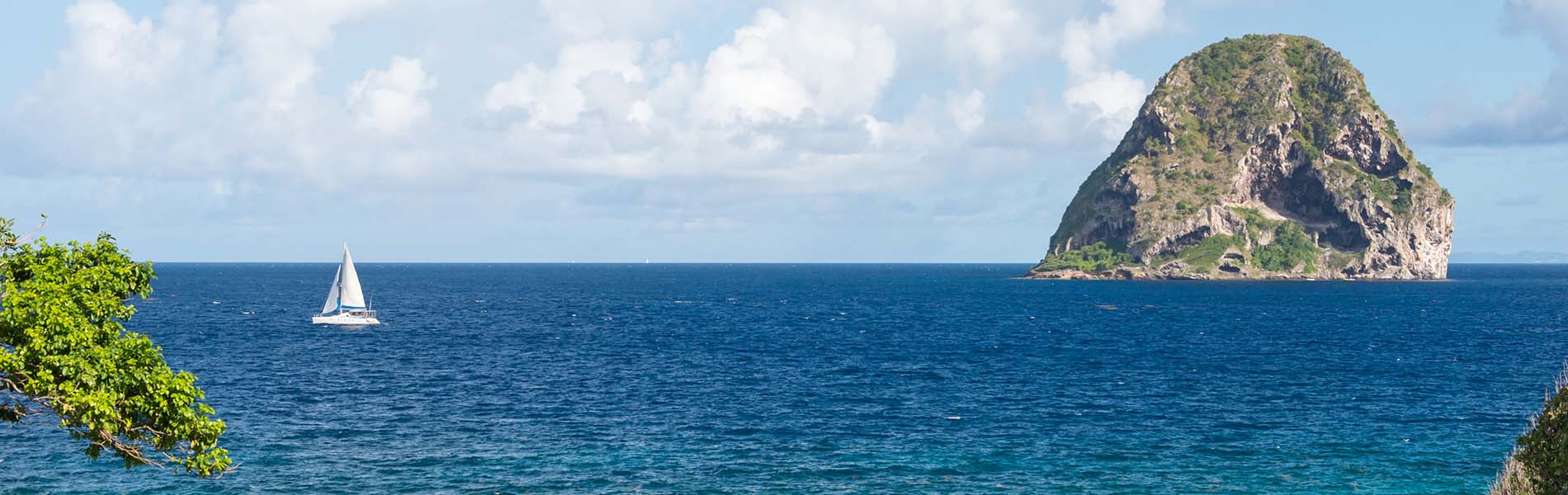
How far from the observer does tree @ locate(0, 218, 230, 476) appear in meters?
24.6

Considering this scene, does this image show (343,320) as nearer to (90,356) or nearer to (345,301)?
(345,301)

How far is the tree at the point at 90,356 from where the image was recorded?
969 inches

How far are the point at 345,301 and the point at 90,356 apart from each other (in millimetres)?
120496

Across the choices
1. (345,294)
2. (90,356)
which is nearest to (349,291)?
(345,294)

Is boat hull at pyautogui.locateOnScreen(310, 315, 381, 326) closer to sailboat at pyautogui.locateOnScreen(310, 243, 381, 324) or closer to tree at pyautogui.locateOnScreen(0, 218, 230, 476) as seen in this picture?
sailboat at pyautogui.locateOnScreen(310, 243, 381, 324)

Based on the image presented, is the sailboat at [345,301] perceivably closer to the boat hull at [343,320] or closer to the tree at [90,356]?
the boat hull at [343,320]

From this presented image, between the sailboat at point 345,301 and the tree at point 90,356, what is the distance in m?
114

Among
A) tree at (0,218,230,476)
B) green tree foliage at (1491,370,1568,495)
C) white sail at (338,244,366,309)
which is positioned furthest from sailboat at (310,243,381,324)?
green tree foliage at (1491,370,1568,495)

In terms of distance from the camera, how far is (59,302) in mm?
24875

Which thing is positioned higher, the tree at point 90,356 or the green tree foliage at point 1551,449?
the tree at point 90,356

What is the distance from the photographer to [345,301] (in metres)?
139

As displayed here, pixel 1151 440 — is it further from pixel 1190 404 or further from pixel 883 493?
pixel 883 493

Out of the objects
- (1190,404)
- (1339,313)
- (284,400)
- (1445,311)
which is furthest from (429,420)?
(1445,311)

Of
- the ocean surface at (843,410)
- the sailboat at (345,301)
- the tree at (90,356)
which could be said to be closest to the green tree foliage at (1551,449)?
the ocean surface at (843,410)
